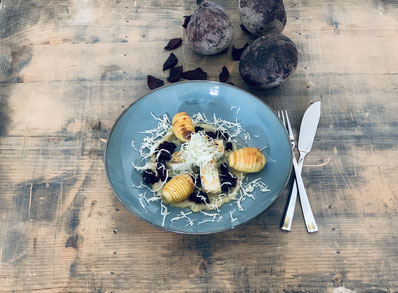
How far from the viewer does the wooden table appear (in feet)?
3.67

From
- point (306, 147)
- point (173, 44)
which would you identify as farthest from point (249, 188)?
point (173, 44)

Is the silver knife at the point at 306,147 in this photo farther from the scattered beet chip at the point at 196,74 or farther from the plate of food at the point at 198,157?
the scattered beet chip at the point at 196,74

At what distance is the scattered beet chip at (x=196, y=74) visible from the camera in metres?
1.48

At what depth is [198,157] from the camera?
3.75ft

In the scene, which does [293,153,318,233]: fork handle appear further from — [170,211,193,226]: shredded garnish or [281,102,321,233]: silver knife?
[170,211,193,226]: shredded garnish

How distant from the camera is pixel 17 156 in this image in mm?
1325

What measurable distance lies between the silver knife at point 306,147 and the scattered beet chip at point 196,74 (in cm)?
44

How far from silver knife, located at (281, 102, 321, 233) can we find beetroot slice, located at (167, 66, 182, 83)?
533 millimetres

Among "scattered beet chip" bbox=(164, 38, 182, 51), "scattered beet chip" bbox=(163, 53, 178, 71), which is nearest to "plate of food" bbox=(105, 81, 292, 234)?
"scattered beet chip" bbox=(163, 53, 178, 71)

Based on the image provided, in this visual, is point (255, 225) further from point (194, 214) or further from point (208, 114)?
point (208, 114)

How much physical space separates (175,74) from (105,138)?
393 mm

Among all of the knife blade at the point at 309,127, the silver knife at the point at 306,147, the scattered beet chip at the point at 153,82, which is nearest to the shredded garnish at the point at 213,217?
the silver knife at the point at 306,147

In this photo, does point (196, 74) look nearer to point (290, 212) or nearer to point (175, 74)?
point (175, 74)

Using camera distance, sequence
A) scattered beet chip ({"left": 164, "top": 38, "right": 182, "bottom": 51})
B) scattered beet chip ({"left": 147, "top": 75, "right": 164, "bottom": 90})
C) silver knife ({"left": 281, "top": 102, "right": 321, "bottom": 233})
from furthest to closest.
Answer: scattered beet chip ({"left": 164, "top": 38, "right": 182, "bottom": 51}), scattered beet chip ({"left": 147, "top": 75, "right": 164, "bottom": 90}), silver knife ({"left": 281, "top": 102, "right": 321, "bottom": 233})
